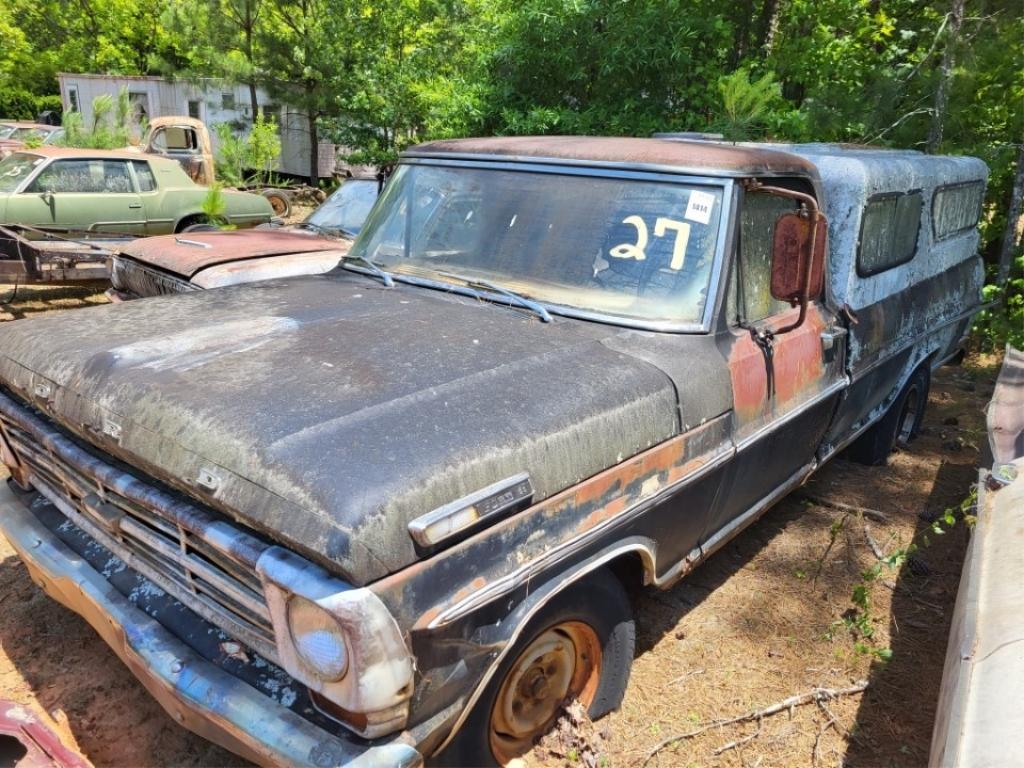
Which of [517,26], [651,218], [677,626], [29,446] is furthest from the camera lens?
[517,26]

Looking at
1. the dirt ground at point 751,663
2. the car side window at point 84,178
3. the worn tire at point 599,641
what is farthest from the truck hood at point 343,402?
the car side window at point 84,178

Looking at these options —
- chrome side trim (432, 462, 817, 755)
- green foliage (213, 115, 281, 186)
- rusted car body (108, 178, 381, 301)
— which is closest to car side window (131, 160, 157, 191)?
rusted car body (108, 178, 381, 301)

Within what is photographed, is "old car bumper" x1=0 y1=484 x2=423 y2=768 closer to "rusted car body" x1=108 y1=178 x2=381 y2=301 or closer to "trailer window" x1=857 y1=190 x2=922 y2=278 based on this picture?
"rusted car body" x1=108 y1=178 x2=381 y2=301

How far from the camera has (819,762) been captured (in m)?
2.84

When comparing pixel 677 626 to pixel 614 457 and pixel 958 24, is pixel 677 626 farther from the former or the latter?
pixel 958 24

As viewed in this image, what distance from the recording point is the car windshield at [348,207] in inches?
290

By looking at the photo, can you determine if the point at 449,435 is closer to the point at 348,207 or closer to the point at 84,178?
the point at 348,207

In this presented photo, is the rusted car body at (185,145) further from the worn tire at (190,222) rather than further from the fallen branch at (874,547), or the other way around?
the fallen branch at (874,547)

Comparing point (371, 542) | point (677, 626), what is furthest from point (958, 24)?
point (371, 542)

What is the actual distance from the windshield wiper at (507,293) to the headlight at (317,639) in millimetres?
1559

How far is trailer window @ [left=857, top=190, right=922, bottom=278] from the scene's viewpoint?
402cm

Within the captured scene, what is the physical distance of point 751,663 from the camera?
335cm

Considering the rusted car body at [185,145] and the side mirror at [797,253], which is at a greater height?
the rusted car body at [185,145]

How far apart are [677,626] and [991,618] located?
1362 mm
